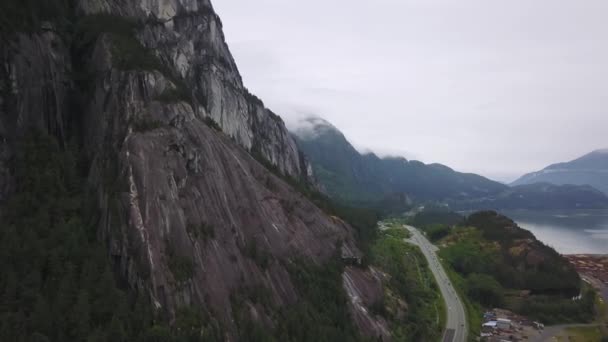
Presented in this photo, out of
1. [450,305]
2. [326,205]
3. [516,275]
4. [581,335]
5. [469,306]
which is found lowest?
[581,335]

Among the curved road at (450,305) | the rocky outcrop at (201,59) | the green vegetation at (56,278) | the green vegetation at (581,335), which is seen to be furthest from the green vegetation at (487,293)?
the green vegetation at (56,278)

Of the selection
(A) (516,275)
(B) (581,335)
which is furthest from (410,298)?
(A) (516,275)

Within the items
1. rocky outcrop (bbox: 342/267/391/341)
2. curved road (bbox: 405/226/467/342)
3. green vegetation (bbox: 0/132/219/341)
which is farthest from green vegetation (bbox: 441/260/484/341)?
green vegetation (bbox: 0/132/219/341)

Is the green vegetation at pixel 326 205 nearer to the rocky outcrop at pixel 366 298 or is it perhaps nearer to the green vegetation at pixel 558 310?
the rocky outcrop at pixel 366 298

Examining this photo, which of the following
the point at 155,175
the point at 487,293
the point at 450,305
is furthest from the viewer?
the point at 487,293

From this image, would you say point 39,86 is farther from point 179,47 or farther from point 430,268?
point 430,268

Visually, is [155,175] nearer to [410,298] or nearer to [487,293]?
[410,298]
